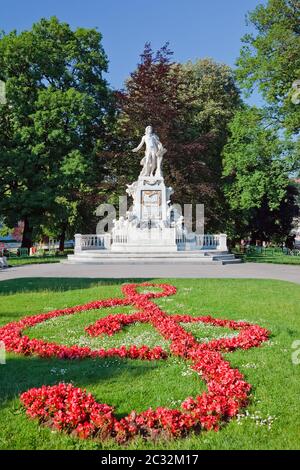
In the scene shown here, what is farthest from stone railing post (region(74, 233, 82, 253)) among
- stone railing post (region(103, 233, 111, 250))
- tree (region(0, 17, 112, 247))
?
tree (region(0, 17, 112, 247))

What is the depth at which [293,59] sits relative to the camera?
23953 millimetres

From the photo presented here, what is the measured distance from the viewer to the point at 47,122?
32656 millimetres

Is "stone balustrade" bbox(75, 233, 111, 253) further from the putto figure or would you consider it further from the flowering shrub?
the flowering shrub

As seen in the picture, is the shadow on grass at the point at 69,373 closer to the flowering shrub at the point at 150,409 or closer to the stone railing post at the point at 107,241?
the flowering shrub at the point at 150,409

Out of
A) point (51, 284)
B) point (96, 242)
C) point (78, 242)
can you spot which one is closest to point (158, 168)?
point (96, 242)

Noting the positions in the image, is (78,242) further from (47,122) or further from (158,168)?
(47,122)

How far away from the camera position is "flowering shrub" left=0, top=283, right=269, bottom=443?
13.9ft

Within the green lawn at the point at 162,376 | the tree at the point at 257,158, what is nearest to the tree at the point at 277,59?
the tree at the point at 257,158

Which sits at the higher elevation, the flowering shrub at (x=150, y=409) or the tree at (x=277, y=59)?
the tree at (x=277, y=59)

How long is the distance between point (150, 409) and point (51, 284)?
1028 centimetres

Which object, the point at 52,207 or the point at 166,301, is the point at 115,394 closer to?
the point at 166,301

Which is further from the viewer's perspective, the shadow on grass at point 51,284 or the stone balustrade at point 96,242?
the stone balustrade at point 96,242

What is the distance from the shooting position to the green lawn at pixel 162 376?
163 inches

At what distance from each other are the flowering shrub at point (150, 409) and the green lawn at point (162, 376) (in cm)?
12
